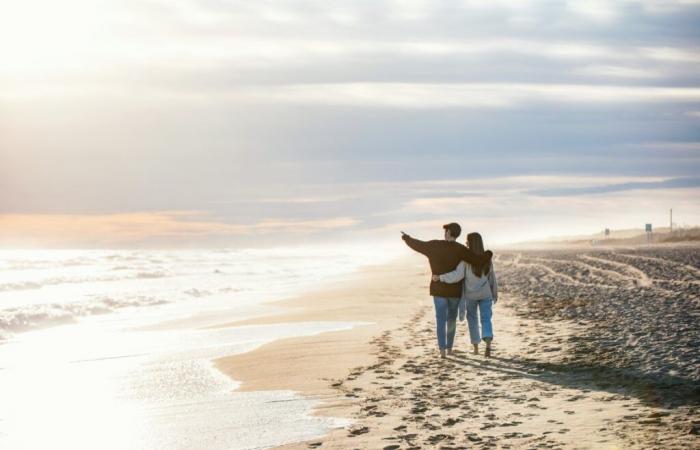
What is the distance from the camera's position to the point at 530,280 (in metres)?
31.5

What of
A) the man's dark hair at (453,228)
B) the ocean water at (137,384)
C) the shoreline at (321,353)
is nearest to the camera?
the ocean water at (137,384)

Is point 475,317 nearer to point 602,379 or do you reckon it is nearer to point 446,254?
point 446,254

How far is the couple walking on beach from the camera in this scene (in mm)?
12914

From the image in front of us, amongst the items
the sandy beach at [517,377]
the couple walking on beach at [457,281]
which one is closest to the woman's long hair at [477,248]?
the couple walking on beach at [457,281]

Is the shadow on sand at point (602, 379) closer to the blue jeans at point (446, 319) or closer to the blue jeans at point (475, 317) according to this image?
the blue jeans at point (446, 319)

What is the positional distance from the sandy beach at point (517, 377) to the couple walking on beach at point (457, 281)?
1.51 feet

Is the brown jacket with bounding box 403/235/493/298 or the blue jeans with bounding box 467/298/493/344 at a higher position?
the brown jacket with bounding box 403/235/493/298

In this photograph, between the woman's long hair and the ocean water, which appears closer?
the ocean water

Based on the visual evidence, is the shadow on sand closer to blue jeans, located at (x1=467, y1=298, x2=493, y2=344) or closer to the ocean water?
blue jeans, located at (x1=467, y1=298, x2=493, y2=344)

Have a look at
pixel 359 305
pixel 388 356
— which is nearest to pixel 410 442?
pixel 388 356

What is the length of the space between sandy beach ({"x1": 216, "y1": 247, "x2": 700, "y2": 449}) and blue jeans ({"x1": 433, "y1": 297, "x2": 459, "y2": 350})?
1.21ft

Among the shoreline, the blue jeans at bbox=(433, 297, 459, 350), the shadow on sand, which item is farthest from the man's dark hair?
the shoreline

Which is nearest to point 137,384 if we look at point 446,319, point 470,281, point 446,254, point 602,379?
point 446,319

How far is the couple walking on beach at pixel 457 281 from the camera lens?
12914 mm
